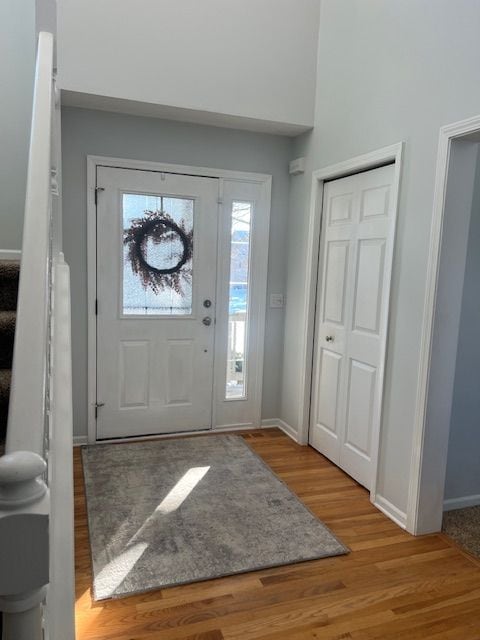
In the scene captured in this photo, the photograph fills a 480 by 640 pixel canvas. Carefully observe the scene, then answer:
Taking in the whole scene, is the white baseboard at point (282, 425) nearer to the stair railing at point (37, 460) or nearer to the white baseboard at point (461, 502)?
the white baseboard at point (461, 502)

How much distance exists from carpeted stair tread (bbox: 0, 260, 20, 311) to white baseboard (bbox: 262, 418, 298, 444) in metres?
2.46

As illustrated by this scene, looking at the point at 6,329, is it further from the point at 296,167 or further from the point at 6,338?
the point at 296,167

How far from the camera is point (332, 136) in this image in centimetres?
327

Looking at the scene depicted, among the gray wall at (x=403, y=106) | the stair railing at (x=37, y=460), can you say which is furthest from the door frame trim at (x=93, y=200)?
the stair railing at (x=37, y=460)

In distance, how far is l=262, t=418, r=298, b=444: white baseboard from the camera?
382 centimetres

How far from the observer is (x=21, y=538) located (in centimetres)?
53

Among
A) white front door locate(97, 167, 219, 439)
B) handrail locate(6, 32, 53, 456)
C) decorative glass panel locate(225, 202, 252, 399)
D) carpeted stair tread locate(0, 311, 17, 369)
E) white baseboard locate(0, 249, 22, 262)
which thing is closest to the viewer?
handrail locate(6, 32, 53, 456)

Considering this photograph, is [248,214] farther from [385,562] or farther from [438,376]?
[385,562]

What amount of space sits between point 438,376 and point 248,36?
2600mm

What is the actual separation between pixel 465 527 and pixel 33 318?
2.68 meters

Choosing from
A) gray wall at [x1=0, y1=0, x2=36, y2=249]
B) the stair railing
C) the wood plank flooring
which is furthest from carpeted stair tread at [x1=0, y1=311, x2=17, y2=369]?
gray wall at [x1=0, y1=0, x2=36, y2=249]

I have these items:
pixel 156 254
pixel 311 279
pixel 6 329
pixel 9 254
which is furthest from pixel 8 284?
pixel 311 279

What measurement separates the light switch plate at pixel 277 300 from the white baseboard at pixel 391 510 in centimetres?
175

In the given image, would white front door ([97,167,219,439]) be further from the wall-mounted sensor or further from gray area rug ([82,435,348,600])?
the wall-mounted sensor
